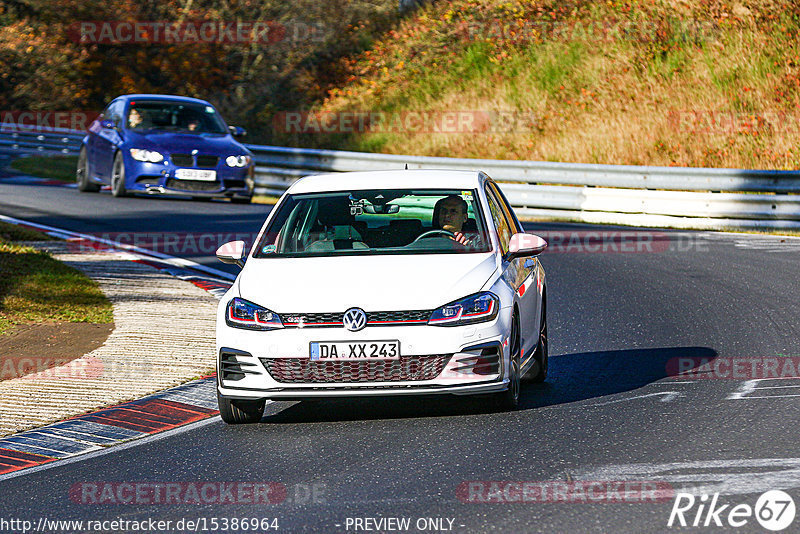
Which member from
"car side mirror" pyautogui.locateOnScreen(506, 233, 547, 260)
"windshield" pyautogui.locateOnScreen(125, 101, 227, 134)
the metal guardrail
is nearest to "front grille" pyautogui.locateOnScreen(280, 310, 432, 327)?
"car side mirror" pyautogui.locateOnScreen(506, 233, 547, 260)

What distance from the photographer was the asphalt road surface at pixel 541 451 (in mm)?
5797

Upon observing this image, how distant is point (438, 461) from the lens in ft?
22.2

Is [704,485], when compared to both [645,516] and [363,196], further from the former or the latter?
[363,196]

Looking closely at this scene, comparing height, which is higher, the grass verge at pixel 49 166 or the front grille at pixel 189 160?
the front grille at pixel 189 160

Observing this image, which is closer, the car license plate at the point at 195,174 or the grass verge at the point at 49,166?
the car license plate at the point at 195,174

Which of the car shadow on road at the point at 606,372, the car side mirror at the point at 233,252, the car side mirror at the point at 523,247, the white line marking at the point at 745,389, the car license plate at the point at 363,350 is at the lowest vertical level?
the car shadow on road at the point at 606,372

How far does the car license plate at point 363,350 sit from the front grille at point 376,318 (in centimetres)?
11

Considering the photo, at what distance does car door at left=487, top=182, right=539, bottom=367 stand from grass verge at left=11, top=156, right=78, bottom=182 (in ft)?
67.7

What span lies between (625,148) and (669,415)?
18.7 metres

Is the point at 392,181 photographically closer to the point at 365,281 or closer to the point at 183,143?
the point at 365,281

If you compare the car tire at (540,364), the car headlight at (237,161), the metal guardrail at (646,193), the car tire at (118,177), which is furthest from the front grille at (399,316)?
the car tire at (118,177)

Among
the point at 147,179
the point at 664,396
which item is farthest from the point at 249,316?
the point at 147,179

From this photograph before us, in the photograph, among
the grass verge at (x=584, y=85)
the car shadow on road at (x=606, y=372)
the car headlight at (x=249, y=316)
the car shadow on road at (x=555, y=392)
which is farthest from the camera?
the grass verge at (x=584, y=85)

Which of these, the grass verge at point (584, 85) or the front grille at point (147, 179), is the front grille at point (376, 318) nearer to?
the front grille at point (147, 179)
